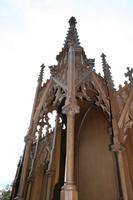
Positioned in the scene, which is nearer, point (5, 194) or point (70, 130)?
point (70, 130)

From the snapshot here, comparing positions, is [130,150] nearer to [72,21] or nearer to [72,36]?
[72,36]

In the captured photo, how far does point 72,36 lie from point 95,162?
413 cm

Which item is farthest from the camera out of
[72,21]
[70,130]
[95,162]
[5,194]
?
[5,194]

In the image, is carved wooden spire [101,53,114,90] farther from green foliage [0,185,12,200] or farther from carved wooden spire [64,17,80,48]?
green foliage [0,185,12,200]

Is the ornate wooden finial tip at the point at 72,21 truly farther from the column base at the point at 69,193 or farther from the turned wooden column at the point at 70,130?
the column base at the point at 69,193

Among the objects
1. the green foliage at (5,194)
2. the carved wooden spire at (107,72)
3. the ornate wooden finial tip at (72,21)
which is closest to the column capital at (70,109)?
the carved wooden spire at (107,72)

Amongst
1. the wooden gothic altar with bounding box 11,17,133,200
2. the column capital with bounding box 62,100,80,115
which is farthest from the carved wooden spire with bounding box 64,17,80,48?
the column capital with bounding box 62,100,80,115

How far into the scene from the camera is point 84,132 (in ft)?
20.8

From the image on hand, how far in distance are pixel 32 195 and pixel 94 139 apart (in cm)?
305

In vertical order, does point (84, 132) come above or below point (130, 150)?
above

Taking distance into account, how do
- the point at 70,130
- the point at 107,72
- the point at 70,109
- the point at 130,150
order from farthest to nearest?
the point at 107,72, the point at 130,150, the point at 70,109, the point at 70,130

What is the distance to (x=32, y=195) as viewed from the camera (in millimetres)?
6516

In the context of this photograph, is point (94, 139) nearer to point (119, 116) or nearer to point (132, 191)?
point (119, 116)

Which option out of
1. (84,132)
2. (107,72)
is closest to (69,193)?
(84,132)
